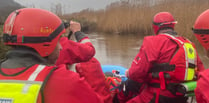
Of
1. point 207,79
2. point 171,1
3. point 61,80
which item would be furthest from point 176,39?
point 171,1

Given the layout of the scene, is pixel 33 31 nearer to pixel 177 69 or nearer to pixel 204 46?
pixel 204 46

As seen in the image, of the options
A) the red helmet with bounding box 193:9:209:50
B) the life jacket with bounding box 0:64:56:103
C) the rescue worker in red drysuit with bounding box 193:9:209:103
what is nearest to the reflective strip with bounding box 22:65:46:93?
the life jacket with bounding box 0:64:56:103

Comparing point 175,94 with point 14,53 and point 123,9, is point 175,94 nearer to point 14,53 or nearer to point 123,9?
point 14,53

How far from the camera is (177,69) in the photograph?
2311 mm

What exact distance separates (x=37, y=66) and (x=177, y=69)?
58.6 inches

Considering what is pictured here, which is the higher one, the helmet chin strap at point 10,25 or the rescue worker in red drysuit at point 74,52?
the helmet chin strap at point 10,25

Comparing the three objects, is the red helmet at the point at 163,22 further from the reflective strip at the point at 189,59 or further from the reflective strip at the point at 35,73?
the reflective strip at the point at 35,73

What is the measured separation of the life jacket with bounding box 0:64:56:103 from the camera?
1163 mm

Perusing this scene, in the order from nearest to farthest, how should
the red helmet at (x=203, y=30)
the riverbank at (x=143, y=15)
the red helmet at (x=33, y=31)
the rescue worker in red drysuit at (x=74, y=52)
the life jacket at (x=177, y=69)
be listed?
the red helmet at (x=33, y=31), the red helmet at (x=203, y=30), the rescue worker in red drysuit at (x=74, y=52), the life jacket at (x=177, y=69), the riverbank at (x=143, y=15)

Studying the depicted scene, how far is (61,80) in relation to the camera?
4.03ft

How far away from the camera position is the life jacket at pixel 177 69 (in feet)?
7.56

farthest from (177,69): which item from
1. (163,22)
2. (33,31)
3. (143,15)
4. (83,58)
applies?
(143,15)

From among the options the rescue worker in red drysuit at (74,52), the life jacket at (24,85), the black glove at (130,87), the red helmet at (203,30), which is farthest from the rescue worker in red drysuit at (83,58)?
the red helmet at (203,30)

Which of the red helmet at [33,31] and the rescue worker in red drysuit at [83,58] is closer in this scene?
the red helmet at [33,31]
